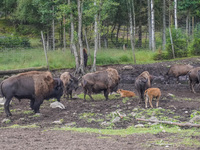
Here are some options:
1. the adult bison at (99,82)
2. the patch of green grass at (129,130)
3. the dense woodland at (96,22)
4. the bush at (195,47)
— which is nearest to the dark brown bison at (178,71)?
the dense woodland at (96,22)

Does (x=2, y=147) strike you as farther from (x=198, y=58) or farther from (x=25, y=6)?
(x=25, y=6)

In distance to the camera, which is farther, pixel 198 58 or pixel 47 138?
pixel 198 58

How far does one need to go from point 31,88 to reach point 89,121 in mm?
3043

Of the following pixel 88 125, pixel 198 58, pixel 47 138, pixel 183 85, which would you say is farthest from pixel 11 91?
pixel 198 58

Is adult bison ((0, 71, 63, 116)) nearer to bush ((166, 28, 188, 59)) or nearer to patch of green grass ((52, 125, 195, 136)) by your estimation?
patch of green grass ((52, 125, 195, 136))

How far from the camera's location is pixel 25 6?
36656mm

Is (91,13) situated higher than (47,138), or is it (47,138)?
(91,13)

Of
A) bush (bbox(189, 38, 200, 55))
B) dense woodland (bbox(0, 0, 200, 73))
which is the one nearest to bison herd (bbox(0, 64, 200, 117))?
dense woodland (bbox(0, 0, 200, 73))

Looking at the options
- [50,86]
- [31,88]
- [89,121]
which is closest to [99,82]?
[50,86]

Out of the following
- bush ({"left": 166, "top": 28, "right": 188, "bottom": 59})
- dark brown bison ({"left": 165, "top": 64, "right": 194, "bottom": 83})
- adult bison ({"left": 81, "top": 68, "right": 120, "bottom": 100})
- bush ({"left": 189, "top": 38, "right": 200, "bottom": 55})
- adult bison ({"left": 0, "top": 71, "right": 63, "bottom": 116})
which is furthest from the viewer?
bush ({"left": 189, "top": 38, "right": 200, "bottom": 55})

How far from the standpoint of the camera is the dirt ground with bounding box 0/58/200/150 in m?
7.34

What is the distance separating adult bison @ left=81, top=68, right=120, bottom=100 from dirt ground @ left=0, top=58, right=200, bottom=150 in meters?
0.55

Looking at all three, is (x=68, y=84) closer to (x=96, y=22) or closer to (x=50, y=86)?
(x=50, y=86)

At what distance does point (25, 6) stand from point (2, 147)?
1236 inches
